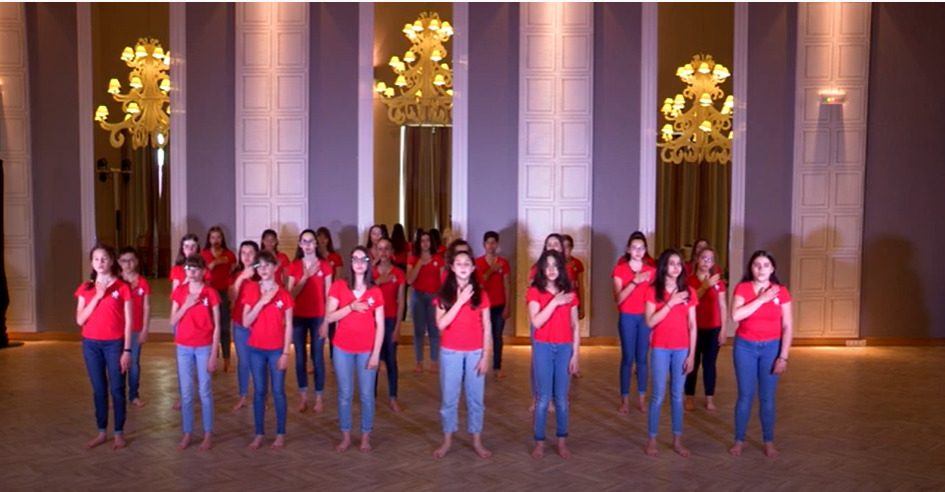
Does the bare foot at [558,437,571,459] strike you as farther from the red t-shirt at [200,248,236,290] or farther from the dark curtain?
the dark curtain

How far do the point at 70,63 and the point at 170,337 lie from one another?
3.68 meters

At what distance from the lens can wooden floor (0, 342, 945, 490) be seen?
20.2 feet

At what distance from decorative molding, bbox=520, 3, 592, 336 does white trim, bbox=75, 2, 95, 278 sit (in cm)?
544

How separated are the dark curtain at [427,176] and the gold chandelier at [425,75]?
168cm

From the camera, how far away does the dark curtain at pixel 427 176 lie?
15.1 meters

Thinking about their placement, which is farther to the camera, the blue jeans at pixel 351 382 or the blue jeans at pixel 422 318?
the blue jeans at pixel 422 318

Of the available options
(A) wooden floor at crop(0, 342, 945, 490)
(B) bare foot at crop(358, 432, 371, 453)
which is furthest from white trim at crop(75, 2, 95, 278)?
(B) bare foot at crop(358, 432, 371, 453)

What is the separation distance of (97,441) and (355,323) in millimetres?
2169

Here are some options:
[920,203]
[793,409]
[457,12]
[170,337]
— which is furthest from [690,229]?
[170,337]

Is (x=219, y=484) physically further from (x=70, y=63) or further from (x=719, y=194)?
(x=719, y=194)

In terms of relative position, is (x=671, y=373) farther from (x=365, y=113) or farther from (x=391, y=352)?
(x=365, y=113)

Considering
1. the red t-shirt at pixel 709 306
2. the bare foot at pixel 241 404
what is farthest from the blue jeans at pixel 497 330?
the bare foot at pixel 241 404

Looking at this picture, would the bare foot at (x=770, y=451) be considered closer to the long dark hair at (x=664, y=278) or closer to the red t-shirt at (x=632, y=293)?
the long dark hair at (x=664, y=278)

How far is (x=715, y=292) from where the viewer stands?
7.74m
